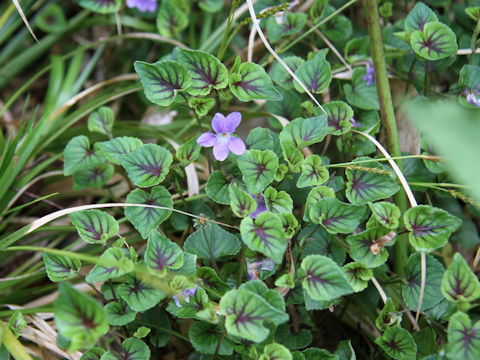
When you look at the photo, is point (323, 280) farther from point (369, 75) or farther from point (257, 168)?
point (369, 75)

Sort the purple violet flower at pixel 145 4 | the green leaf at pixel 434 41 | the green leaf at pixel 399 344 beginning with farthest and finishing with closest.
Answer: the purple violet flower at pixel 145 4
the green leaf at pixel 434 41
the green leaf at pixel 399 344

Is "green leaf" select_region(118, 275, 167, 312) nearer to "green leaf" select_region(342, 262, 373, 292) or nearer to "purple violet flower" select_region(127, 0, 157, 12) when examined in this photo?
"green leaf" select_region(342, 262, 373, 292)

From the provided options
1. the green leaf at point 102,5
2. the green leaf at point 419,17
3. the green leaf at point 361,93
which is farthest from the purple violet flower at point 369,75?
the green leaf at point 102,5

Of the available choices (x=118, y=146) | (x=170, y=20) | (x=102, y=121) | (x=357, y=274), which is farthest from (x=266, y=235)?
(x=170, y=20)

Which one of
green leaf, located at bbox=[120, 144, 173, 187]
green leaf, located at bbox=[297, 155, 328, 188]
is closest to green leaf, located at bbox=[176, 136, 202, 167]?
green leaf, located at bbox=[120, 144, 173, 187]

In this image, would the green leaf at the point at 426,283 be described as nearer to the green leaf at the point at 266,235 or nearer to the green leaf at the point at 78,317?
the green leaf at the point at 266,235

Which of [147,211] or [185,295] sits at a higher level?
[147,211]

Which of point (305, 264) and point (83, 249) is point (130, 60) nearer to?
point (83, 249)
